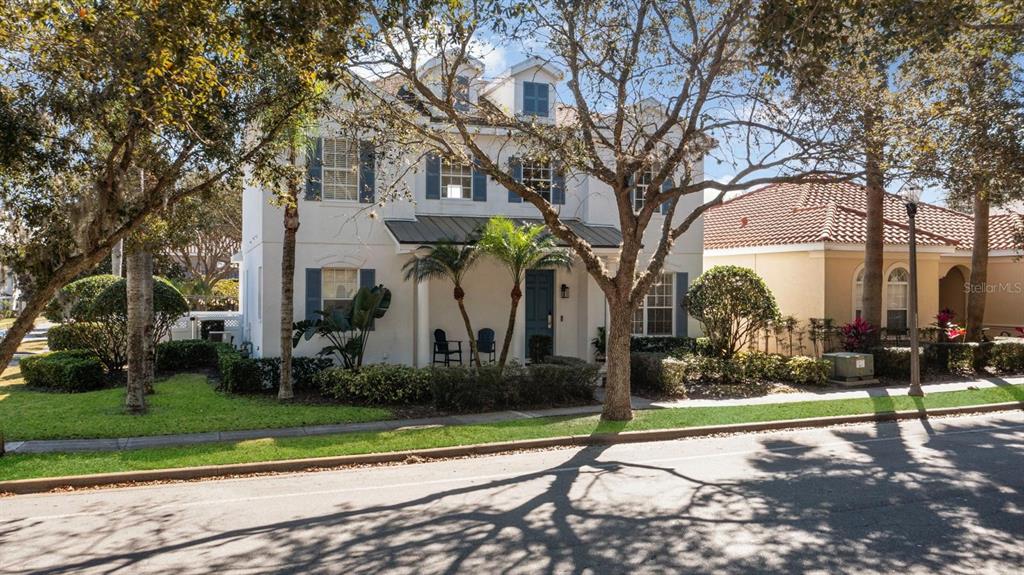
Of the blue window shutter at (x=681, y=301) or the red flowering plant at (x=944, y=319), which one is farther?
the red flowering plant at (x=944, y=319)

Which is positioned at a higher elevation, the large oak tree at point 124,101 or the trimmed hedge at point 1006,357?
the large oak tree at point 124,101

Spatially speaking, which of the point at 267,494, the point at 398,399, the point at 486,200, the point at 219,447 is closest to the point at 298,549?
the point at 267,494

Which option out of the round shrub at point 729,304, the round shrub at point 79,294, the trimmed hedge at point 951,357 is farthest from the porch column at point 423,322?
the trimmed hedge at point 951,357

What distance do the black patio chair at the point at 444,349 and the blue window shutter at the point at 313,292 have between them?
9.36 feet

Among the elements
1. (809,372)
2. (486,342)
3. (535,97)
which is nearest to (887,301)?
(809,372)

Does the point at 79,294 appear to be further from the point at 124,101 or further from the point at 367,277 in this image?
the point at 124,101

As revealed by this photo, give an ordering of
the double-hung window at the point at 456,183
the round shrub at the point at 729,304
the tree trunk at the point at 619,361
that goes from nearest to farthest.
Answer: the tree trunk at the point at 619,361, the round shrub at the point at 729,304, the double-hung window at the point at 456,183

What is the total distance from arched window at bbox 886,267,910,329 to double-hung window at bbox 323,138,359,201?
15.5 m

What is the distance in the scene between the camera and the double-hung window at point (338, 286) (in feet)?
55.8

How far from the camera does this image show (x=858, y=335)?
60.4ft

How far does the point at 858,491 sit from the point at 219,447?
8237 mm

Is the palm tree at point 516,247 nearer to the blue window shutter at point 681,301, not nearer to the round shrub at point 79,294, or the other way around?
the blue window shutter at point 681,301

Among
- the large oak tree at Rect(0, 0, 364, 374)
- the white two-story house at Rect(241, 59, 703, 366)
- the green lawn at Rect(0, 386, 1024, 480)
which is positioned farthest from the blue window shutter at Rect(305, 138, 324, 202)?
the green lawn at Rect(0, 386, 1024, 480)

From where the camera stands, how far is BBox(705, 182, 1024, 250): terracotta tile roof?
2122 cm
